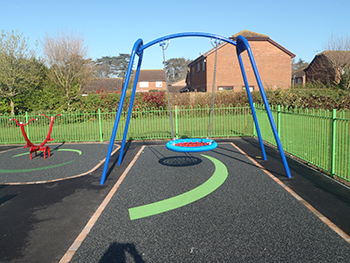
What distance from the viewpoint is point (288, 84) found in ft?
102

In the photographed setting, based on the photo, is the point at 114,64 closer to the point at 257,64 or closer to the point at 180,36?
the point at 257,64

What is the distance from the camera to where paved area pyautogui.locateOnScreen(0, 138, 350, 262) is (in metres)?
3.42

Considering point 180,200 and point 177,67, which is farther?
point 177,67

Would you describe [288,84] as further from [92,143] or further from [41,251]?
[41,251]

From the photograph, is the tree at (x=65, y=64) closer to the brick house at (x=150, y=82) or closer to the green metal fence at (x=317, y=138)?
the green metal fence at (x=317, y=138)

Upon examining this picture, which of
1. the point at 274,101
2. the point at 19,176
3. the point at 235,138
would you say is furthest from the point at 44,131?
the point at 274,101

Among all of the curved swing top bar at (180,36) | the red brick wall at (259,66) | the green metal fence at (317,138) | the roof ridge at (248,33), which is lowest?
the green metal fence at (317,138)

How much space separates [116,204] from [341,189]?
469 centimetres

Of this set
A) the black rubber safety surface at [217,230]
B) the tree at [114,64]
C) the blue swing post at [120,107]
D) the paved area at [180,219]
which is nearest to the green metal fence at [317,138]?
the paved area at [180,219]

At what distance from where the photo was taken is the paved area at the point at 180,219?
342cm

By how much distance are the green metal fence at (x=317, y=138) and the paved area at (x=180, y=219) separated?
0.52 m

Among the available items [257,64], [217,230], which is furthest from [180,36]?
[257,64]

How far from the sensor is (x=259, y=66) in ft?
100

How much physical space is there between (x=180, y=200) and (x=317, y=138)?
436cm
